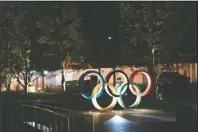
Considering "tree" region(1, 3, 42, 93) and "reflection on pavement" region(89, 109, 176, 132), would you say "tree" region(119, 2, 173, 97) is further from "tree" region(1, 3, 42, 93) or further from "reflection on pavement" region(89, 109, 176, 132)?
"tree" region(1, 3, 42, 93)

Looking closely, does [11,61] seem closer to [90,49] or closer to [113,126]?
[90,49]

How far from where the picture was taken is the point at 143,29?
31.8 feet

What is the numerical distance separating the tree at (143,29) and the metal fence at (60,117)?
1410mm

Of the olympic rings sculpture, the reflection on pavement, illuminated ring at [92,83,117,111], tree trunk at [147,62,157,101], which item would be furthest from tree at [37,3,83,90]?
tree trunk at [147,62,157,101]

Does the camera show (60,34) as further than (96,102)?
No

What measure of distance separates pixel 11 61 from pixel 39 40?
2.05ft

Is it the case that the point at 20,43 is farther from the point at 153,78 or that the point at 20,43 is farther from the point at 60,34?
the point at 153,78

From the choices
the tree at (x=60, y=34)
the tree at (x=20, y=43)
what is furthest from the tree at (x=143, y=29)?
the tree at (x=20, y=43)

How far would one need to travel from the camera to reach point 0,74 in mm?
9617

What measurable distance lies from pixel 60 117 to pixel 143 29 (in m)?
2.18

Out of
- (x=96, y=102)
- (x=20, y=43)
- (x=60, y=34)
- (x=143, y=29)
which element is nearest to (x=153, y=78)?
(x=143, y=29)

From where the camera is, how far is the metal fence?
9.84 meters

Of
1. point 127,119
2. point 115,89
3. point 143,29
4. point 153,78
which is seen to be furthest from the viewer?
point 115,89

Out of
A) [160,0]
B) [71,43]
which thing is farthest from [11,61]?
[160,0]
